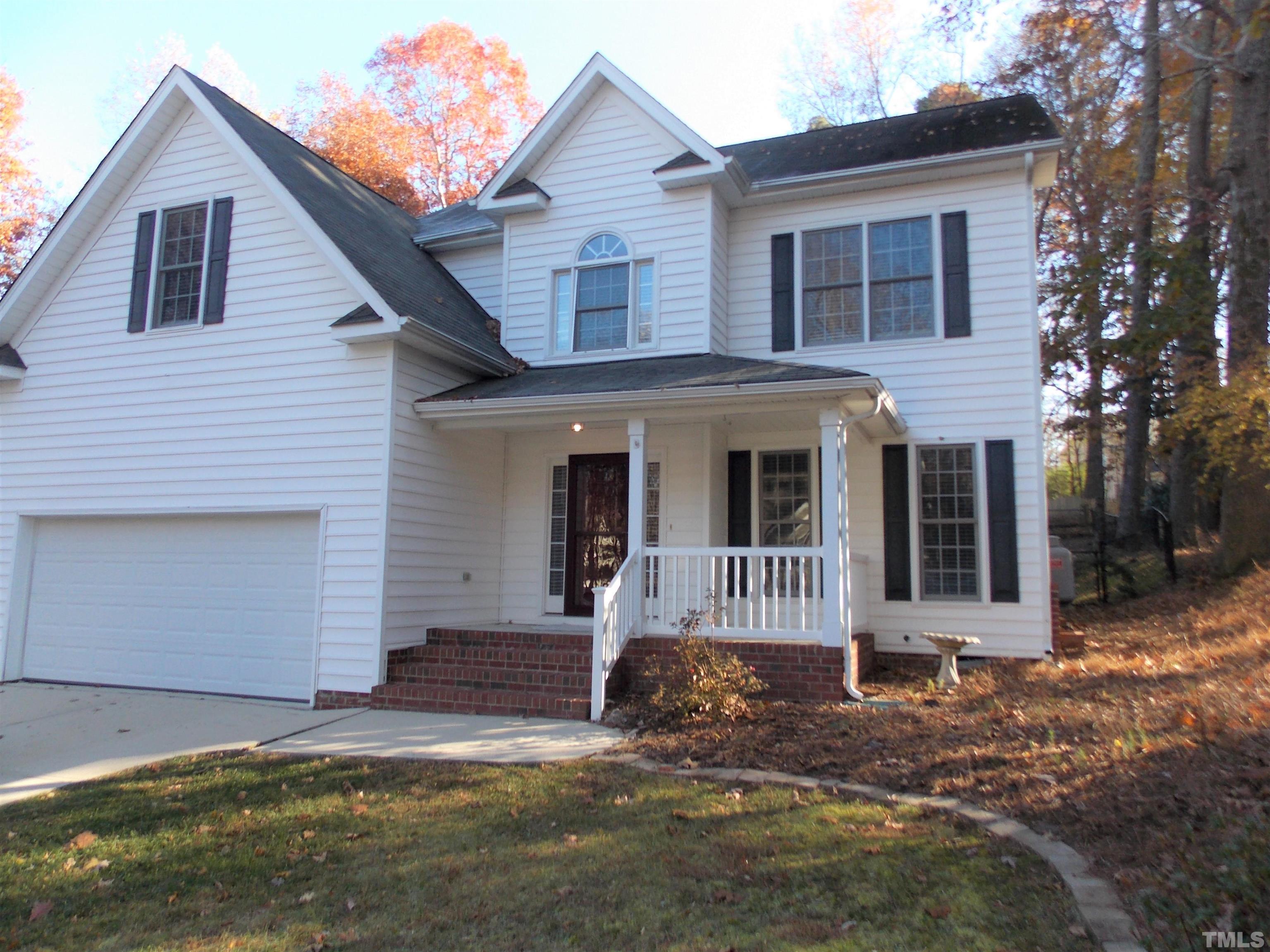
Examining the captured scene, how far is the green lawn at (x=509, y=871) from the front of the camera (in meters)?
3.61

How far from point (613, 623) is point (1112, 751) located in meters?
4.21

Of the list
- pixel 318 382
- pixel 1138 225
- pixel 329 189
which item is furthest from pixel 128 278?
pixel 1138 225

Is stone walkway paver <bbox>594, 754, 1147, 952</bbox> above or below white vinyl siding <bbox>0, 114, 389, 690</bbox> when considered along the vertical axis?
below

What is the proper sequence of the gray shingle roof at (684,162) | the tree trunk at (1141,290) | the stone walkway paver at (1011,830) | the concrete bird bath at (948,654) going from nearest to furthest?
the stone walkway paver at (1011,830), the concrete bird bath at (948,654), the gray shingle roof at (684,162), the tree trunk at (1141,290)

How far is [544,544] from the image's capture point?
10711mm

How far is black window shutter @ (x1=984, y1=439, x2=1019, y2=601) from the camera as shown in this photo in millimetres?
9414

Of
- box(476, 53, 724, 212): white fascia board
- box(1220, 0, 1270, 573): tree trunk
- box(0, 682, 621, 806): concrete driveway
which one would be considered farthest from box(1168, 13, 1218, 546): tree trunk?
box(0, 682, 621, 806): concrete driveway

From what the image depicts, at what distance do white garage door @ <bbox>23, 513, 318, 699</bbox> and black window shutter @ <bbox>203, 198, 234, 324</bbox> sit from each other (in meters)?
2.39

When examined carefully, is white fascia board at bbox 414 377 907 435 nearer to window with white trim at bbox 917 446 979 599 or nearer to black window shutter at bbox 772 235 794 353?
window with white trim at bbox 917 446 979 599

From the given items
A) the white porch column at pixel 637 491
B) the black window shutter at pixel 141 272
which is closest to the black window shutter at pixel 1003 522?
the white porch column at pixel 637 491

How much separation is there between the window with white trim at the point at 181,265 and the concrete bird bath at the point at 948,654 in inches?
359

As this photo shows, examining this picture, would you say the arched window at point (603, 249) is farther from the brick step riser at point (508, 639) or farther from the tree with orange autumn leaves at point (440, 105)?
the tree with orange autumn leaves at point (440, 105)

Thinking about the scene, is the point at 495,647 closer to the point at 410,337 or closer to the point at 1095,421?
the point at 410,337

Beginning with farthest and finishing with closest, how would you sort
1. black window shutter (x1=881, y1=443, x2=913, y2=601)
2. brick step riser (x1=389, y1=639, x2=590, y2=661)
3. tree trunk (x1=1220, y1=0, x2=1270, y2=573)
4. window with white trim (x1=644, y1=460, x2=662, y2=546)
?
tree trunk (x1=1220, y1=0, x2=1270, y2=573) → window with white trim (x1=644, y1=460, x2=662, y2=546) → black window shutter (x1=881, y1=443, x2=913, y2=601) → brick step riser (x1=389, y1=639, x2=590, y2=661)
